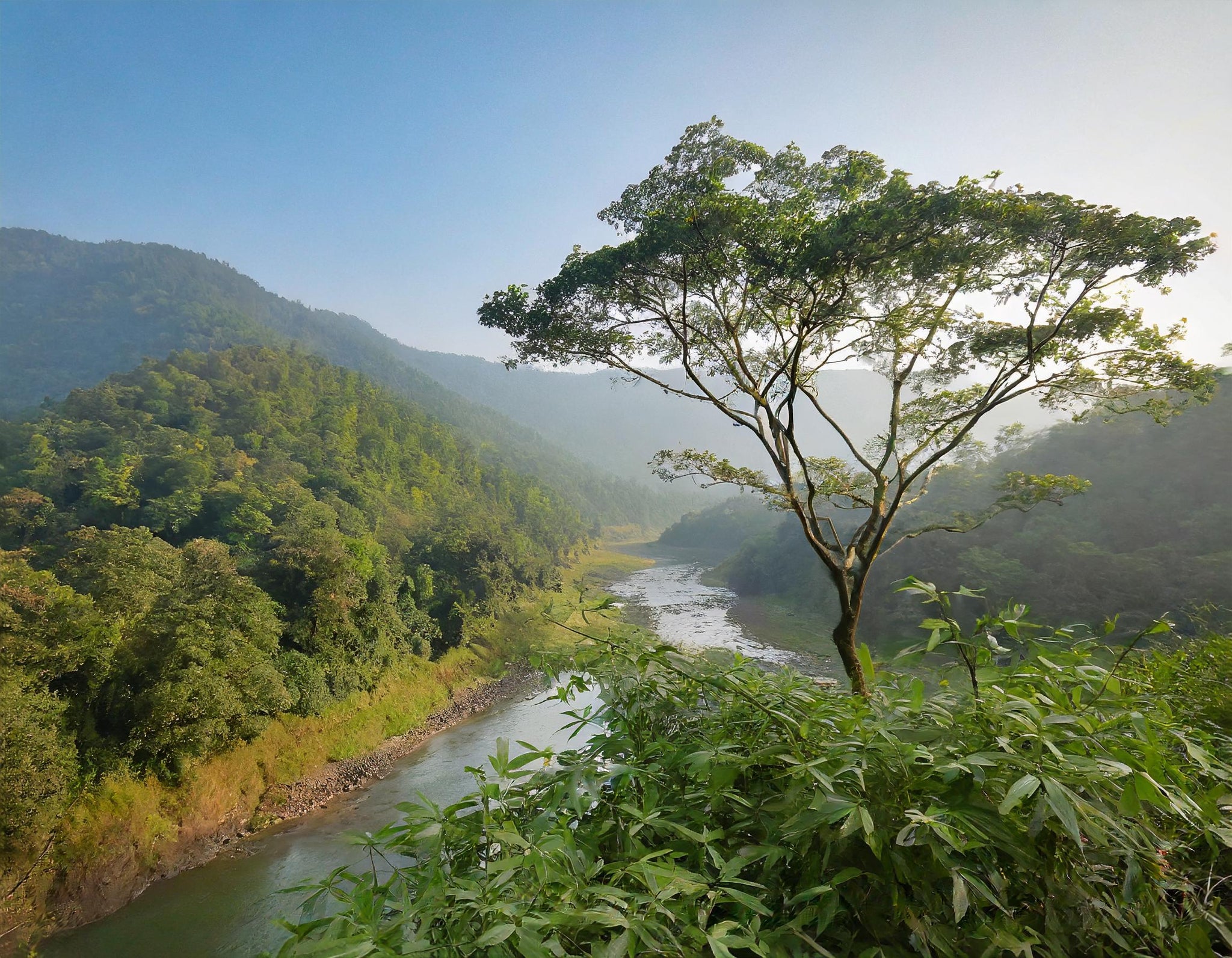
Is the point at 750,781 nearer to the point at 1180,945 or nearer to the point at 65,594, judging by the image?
the point at 1180,945

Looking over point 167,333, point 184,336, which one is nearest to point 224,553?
point 184,336

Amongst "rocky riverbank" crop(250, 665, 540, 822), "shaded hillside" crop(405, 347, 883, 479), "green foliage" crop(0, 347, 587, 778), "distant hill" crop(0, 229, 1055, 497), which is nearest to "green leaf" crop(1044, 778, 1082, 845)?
"green foliage" crop(0, 347, 587, 778)

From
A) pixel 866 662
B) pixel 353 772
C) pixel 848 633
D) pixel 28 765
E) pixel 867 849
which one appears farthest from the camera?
pixel 353 772

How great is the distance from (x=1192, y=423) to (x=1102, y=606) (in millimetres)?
10688

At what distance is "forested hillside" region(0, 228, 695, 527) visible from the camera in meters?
89.0

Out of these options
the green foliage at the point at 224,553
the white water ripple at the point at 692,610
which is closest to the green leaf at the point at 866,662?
the green foliage at the point at 224,553

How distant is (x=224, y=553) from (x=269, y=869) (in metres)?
9.28

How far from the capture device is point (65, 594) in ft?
37.9

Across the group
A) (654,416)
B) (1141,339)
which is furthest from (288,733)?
(654,416)

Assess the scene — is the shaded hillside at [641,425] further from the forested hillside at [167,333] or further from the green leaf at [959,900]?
the green leaf at [959,900]

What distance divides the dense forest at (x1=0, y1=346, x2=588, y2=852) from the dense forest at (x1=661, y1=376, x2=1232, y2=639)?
17251 mm

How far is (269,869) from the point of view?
12.1m

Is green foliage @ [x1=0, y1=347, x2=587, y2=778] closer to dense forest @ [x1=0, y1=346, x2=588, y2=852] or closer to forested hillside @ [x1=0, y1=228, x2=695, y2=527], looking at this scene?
dense forest @ [x1=0, y1=346, x2=588, y2=852]

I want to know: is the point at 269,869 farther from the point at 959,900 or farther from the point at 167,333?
the point at 167,333
